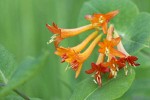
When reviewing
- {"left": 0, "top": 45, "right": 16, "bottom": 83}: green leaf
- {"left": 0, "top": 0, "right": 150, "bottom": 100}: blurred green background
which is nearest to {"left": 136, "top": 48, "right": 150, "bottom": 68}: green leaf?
{"left": 0, "top": 45, "right": 16, "bottom": 83}: green leaf

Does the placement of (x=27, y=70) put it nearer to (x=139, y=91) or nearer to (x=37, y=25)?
(x=139, y=91)

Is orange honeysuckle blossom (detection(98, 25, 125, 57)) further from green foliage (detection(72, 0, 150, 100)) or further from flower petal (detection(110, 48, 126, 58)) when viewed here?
green foliage (detection(72, 0, 150, 100))

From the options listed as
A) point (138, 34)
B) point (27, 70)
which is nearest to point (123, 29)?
point (138, 34)

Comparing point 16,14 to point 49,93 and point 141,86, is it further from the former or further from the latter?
point 141,86

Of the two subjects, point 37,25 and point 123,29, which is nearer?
point 123,29

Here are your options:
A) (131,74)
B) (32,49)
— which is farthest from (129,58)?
(32,49)

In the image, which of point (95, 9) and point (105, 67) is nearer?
point (105, 67)
